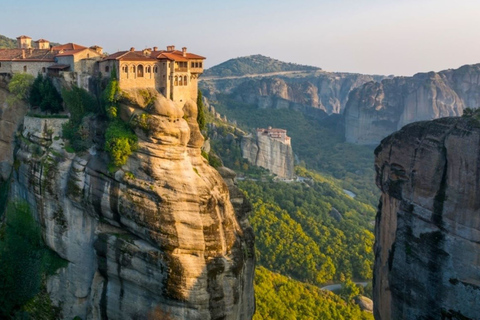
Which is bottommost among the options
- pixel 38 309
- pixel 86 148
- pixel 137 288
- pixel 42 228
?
pixel 38 309

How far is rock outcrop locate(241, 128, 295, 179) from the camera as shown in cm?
8981

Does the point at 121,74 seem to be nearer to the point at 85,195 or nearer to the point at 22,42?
the point at 85,195

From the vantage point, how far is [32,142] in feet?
108

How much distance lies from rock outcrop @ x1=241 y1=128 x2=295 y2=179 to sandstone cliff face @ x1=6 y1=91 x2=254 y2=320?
57.5m

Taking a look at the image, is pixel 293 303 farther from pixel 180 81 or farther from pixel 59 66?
pixel 59 66

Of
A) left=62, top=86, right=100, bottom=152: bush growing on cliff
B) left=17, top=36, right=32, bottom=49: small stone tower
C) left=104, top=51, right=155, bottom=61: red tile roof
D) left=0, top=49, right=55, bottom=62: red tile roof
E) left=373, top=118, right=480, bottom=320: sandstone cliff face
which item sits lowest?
left=373, top=118, right=480, bottom=320: sandstone cliff face

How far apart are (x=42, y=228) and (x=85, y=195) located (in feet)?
15.0

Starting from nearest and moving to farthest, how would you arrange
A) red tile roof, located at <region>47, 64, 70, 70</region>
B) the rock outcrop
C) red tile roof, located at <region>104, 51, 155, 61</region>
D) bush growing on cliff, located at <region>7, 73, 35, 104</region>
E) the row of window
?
red tile roof, located at <region>104, 51, 155, 61</region>
the row of window
red tile roof, located at <region>47, 64, 70, 70</region>
bush growing on cliff, located at <region>7, 73, 35, 104</region>
the rock outcrop

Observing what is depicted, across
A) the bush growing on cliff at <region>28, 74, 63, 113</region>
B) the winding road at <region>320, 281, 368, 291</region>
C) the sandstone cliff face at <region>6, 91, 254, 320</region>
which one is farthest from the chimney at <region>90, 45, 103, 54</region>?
the winding road at <region>320, 281, 368, 291</region>

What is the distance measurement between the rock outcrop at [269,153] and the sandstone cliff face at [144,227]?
57.5 m

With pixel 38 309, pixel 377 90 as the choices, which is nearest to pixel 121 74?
pixel 38 309

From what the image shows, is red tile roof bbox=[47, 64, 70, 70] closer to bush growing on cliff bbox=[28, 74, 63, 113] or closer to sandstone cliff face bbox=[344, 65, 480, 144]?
bush growing on cliff bbox=[28, 74, 63, 113]

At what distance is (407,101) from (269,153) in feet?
205

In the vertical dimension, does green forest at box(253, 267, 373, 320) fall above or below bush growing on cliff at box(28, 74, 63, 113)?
below
